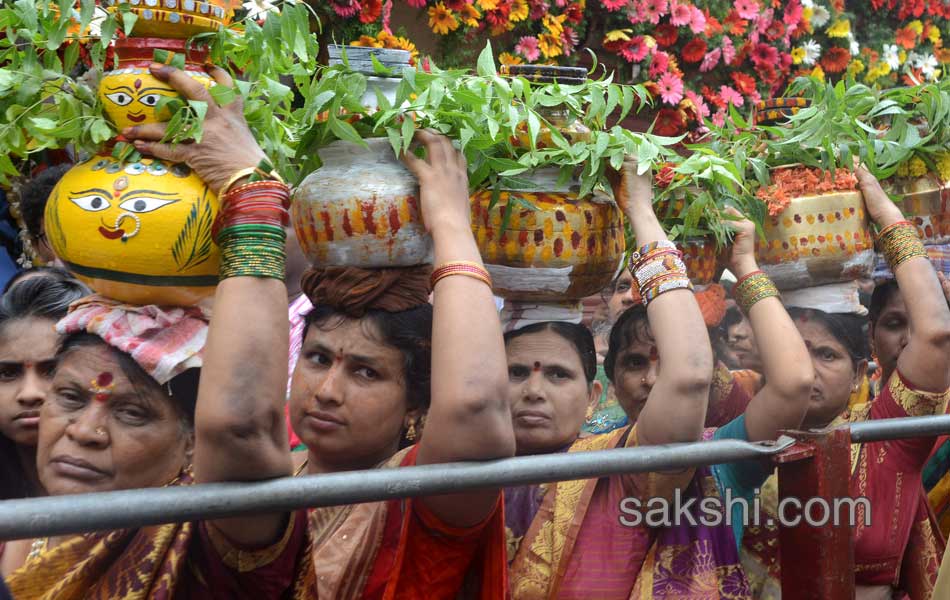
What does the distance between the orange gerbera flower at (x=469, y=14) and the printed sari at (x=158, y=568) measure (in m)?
3.80

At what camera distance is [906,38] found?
7.22 metres

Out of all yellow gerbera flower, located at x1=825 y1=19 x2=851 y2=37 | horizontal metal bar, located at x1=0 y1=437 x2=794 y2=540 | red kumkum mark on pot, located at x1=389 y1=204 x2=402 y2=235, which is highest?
yellow gerbera flower, located at x1=825 y1=19 x2=851 y2=37

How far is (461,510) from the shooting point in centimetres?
220

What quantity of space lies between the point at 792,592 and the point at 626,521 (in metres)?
0.40

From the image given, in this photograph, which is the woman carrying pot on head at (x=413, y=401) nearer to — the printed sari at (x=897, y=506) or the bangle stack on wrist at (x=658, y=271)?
the bangle stack on wrist at (x=658, y=271)

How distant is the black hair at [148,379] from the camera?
211cm

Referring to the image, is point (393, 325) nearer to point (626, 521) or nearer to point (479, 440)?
point (479, 440)

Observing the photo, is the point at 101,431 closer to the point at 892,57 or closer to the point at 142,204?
the point at 142,204

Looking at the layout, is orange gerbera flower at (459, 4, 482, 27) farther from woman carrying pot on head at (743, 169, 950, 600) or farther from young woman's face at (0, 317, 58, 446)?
young woman's face at (0, 317, 58, 446)

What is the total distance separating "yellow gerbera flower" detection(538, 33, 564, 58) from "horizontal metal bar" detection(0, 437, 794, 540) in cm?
367

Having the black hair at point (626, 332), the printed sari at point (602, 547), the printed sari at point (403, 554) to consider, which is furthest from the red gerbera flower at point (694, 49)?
the printed sari at point (403, 554)

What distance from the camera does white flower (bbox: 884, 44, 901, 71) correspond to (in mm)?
7082

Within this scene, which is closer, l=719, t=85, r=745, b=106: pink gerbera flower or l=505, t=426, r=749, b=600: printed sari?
l=505, t=426, r=749, b=600: printed sari

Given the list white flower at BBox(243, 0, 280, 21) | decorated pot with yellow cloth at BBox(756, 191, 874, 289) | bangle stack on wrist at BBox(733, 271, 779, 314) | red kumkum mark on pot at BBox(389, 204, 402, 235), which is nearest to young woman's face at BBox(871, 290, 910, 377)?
decorated pot with yellow cloth at BBox(756, 191, 874, 289)
